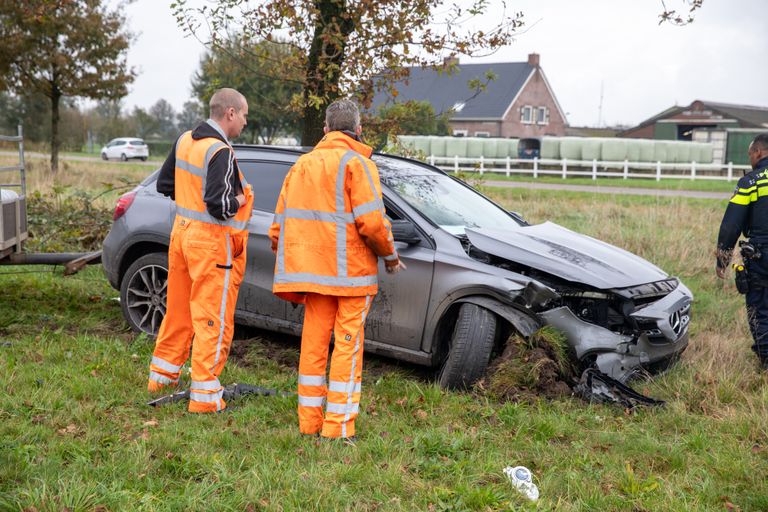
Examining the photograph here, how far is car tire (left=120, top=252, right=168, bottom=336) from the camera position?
6.12 metres

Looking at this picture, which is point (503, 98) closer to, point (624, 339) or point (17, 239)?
point (17, 239)

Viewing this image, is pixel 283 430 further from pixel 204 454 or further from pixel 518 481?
pixel 518 481

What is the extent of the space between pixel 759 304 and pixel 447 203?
2.52m

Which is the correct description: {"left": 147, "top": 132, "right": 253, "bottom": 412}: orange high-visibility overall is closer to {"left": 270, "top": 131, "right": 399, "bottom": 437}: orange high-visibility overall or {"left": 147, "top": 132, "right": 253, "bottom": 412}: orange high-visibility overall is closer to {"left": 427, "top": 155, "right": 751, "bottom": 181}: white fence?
{"left": 270, "top": 131, "right": 399, "bottom": 437}: orange high-visibility overall

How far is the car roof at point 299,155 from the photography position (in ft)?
19.9

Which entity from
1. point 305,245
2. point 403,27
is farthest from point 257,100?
point 305,245

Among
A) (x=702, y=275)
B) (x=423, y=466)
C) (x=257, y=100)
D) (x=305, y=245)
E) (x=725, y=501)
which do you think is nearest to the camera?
(x=725, y=501)

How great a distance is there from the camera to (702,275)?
8.96 metres

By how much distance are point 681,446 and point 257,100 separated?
99.9ft

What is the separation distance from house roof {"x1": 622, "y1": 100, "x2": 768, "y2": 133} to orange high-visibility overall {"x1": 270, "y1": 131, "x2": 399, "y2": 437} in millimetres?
45323

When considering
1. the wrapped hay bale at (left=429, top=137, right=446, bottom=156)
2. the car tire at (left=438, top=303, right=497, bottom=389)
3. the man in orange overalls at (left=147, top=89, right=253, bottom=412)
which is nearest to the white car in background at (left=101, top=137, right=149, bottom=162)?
the wrapped hay bale at (left=429, top=137, right=446, bottom=156)

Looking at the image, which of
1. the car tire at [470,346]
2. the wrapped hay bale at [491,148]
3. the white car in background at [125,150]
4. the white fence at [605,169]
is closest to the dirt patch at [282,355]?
the car tire at [470,346]

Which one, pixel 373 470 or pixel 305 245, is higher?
pixel 305 245

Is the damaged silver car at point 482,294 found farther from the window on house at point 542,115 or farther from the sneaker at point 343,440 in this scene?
the window on house at point 542,115
